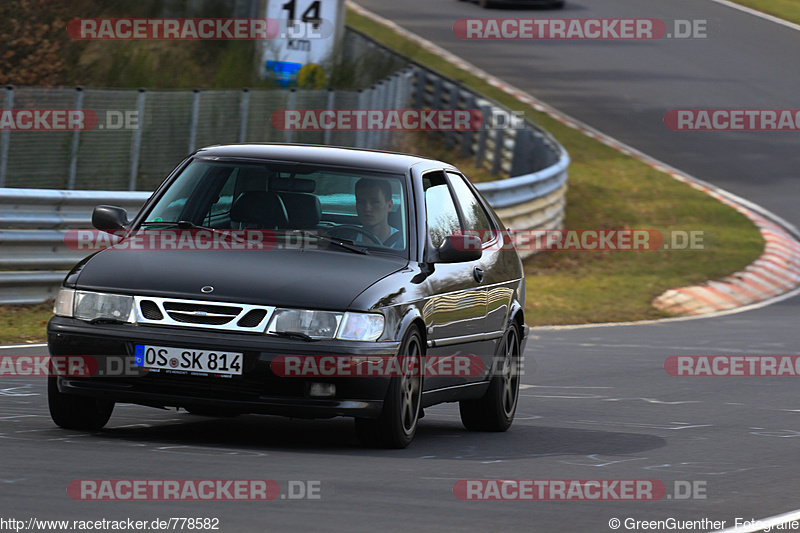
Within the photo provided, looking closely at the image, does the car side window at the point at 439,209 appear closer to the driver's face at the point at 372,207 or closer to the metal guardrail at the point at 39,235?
the driver's face at the point at 372,207

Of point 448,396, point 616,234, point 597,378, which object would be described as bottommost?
point 616,234

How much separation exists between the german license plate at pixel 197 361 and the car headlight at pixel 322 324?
0.76 ft

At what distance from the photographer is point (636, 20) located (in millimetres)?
43031

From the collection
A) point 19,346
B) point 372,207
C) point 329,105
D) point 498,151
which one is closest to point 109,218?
point 372,207

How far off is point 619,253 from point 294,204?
15.9 metres

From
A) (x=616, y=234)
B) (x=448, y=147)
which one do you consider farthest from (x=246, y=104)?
(x=448, y=147)

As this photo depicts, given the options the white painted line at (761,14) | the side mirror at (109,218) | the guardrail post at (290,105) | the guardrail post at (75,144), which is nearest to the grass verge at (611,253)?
the guardrail post at (75,144)

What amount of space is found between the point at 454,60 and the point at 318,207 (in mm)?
29083

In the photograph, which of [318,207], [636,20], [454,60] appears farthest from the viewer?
[636,20]

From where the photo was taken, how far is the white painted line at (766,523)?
20.5 ft

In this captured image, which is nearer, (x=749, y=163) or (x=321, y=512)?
(x=321, y=512)

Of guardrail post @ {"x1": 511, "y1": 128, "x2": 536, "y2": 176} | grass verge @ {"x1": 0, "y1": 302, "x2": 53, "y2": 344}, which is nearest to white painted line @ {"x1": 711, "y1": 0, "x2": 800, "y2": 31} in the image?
guardrail post @ {"x1": 511, "y1": 128, "x2": 536, "y2": 176}

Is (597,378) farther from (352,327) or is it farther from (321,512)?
(321,512)

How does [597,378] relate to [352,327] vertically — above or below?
below
